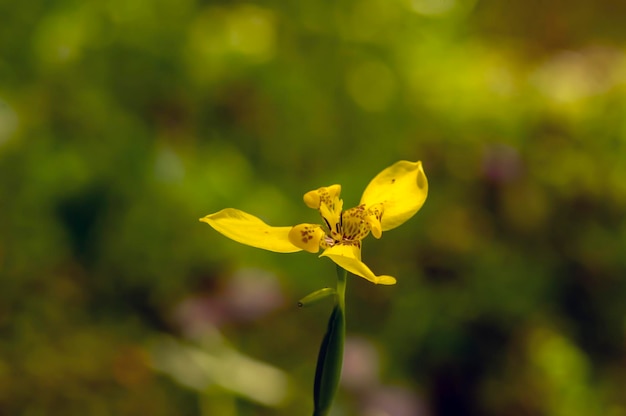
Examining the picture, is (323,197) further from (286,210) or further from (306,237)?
(286,210)

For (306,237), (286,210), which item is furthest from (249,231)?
(286,210)

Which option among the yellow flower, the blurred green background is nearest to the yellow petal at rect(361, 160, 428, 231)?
the yellow flower

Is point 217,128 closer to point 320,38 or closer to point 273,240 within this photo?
point 320,38

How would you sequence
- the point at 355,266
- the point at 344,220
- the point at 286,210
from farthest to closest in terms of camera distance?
the point at 286,210
the point at 344,220
the point at 355,266

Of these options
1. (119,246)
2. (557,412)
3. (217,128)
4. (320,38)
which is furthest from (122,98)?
(557,412)

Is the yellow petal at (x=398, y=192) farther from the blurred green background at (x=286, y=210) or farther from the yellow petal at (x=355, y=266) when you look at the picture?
the blurred green background at (x=286, y=210)

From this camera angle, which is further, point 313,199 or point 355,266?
point 313,199
